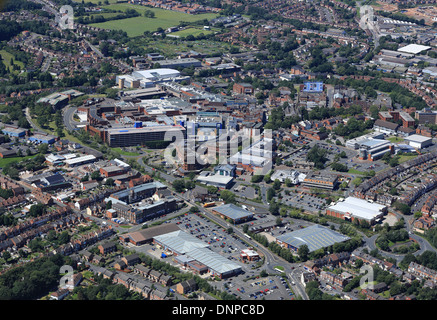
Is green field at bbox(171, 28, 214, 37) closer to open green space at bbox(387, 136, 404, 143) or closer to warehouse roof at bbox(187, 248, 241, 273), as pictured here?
open green space at bbox(387, 136, 404, 143)

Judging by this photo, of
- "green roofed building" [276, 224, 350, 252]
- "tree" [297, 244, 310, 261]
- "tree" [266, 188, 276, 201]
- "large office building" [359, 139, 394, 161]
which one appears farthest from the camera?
"large office building" [359, 139, 394, 161]

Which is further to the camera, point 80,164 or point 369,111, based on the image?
point 369,111

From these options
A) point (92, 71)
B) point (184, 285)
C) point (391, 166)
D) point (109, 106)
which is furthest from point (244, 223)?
point (92, 71)

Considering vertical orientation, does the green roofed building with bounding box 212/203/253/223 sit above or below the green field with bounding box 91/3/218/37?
below

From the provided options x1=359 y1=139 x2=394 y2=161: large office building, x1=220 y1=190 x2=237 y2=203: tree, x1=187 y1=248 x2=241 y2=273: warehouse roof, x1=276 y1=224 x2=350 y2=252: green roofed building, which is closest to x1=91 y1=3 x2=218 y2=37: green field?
x1=359 y1=139 x2=394 y2=161: large office building

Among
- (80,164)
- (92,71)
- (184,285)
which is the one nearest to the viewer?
(184,285)

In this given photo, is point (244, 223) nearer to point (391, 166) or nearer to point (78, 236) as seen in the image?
point (78, 236)
